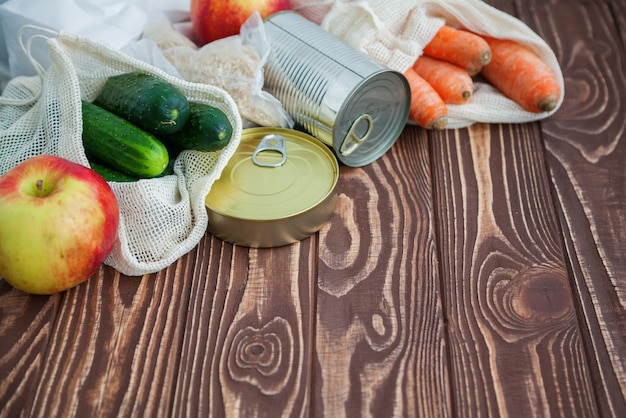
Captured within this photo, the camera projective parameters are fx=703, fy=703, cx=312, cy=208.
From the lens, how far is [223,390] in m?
0.95

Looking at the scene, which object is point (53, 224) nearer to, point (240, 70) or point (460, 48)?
point (240, 70)

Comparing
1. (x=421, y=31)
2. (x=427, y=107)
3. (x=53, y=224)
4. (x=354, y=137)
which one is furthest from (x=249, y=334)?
(x=421, y=31)

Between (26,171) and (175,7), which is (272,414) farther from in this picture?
(175,7)

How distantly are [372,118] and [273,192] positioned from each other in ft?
0.85

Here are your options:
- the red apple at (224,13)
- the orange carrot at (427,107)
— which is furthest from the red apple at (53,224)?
the orange carrot at (427,107)

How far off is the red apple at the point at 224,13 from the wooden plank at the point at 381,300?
14.0 inches

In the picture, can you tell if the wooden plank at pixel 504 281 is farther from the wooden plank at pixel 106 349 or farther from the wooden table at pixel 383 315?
the wooden plank at pixel 106 349

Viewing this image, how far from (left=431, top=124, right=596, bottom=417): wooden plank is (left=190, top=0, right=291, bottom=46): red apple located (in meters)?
0.41

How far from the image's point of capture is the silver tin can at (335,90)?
3.97 feet

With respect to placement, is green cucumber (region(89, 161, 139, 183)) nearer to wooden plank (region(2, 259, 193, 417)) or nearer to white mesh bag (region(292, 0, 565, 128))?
wooden plank (region(2, 259, 193, 417))

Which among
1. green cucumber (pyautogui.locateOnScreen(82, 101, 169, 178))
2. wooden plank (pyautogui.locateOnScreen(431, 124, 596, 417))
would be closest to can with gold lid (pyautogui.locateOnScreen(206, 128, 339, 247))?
green cucumber (pyautogui.locateOnScreen(82, 101, 169, 178))

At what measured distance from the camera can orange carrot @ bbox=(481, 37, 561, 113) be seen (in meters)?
1.34

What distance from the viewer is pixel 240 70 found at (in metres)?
1.24

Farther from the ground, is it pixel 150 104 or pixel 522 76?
pixel 150 104
